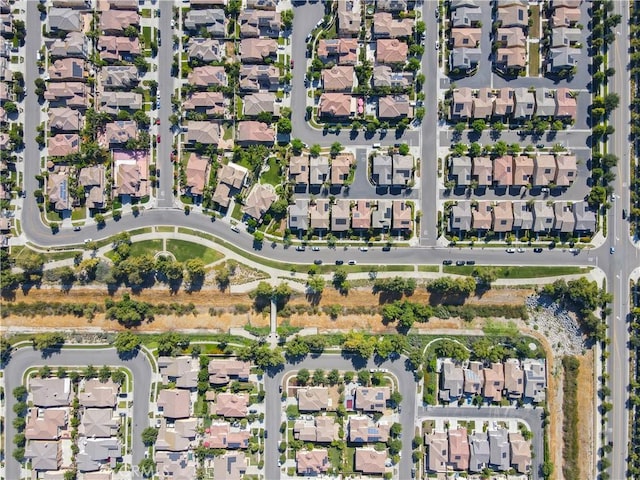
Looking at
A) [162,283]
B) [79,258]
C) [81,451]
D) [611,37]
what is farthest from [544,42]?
[81,451]

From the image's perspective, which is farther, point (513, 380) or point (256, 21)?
point (256, 21)

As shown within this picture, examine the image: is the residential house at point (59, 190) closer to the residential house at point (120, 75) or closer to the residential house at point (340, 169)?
the residential house at point (120, 75)

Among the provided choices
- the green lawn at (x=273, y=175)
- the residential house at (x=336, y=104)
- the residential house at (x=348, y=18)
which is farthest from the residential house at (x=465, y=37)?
the green lawn at (x=273, y=175)

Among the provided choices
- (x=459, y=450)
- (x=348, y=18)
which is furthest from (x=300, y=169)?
(x=459, y=450)

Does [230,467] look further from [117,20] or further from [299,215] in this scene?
[117,20]

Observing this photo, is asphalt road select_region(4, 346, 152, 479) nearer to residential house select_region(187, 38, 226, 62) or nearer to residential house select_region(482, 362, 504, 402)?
residential house select_region(187, 38, 226, 62)

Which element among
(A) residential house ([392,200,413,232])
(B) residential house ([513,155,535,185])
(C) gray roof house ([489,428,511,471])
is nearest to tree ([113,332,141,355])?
(A) residential house ([392,200,413,232])
